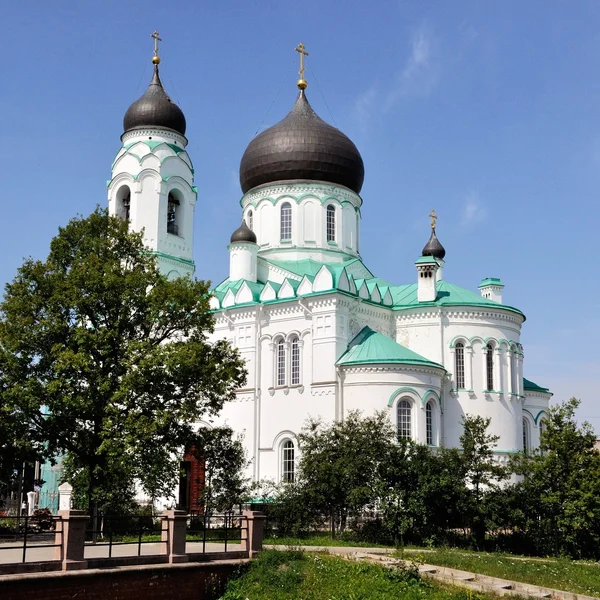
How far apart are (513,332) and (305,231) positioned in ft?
31.0

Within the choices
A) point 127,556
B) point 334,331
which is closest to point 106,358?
point 127,556

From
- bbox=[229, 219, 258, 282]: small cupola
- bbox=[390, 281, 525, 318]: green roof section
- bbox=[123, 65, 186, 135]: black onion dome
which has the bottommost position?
bbox=[390, 281, 525, 318]: green roof section

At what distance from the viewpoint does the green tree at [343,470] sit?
78.2ft

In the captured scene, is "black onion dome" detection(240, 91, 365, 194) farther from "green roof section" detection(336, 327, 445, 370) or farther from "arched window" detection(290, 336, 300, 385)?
"green roof section" detection(336, 327, 445, 370)

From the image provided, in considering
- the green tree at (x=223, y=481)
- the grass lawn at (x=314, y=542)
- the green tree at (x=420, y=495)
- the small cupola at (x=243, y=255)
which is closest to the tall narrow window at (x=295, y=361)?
the small cupola at (x=243, y=255)

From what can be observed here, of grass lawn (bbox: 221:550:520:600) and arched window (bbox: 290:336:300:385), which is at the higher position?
arched window (bbox: 290:336:300:385)

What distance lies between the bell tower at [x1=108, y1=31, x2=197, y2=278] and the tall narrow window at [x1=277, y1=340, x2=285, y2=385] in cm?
609

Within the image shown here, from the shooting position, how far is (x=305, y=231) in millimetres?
35719

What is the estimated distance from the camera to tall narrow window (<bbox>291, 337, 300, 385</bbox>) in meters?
31.3

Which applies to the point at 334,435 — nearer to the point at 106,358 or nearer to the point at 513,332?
the point at 106,358

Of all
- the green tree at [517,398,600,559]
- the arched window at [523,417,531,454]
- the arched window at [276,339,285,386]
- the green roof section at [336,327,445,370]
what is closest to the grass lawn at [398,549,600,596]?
the green tree at [517,398,600,559]

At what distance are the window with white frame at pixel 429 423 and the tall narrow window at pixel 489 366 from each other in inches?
122

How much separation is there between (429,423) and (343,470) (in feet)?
23.2

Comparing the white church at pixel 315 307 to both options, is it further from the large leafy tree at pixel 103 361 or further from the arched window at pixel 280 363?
the large leafy tree at pixel 103 361
